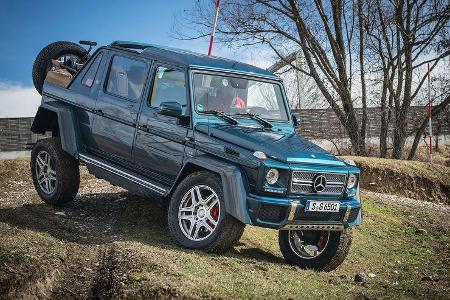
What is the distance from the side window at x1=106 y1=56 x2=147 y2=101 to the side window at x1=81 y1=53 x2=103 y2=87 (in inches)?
13.0

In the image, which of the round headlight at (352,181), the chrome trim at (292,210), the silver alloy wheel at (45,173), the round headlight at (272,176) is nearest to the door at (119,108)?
the silver alloy wheel at (45,173)

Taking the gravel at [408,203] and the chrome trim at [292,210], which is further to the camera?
the gravel at [408,203]

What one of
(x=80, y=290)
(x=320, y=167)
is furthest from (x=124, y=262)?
(x=320, y=167)

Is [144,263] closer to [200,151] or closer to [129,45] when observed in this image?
[200,151]

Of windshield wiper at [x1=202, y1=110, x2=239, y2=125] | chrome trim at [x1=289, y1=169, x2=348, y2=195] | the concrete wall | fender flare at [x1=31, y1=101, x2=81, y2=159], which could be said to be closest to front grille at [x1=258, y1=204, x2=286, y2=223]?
chrome trim at [x1=289, y1=169, x2=348, y2=195]

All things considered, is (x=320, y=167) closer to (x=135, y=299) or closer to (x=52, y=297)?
(x=135, y=299)

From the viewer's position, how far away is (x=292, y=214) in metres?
6.02

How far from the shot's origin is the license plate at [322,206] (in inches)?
240

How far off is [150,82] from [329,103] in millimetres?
9677

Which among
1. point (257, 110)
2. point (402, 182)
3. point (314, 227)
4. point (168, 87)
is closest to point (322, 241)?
point (314, 227)

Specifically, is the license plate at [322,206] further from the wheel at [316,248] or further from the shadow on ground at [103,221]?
the shadow on ground at [103,221]

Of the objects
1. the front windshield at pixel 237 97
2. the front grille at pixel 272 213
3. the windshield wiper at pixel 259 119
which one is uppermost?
the front windshield at pixel 237 97

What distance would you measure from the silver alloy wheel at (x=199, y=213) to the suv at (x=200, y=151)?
0.01 m

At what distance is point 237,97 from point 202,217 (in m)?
1.64
